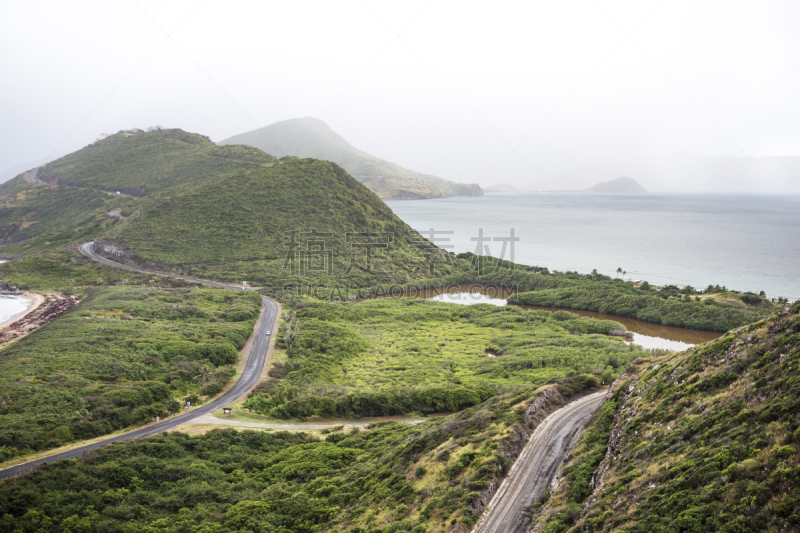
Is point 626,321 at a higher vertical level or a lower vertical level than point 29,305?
lower

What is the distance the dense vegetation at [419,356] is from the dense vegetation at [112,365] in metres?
7.08

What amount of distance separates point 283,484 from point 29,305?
59980mm

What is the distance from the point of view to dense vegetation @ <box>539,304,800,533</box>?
10.6 meters

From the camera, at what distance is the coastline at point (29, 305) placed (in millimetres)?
53375

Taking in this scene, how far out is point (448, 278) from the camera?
9531 centimetres

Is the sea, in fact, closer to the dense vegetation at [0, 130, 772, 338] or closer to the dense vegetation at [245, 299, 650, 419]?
the dense vegetation at [0, 130, 772, 338]

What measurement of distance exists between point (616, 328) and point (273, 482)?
172 feet

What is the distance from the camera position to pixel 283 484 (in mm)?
25016

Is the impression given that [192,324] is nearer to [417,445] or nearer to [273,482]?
[273,482]

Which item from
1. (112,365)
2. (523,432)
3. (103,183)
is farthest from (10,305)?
(103,183)

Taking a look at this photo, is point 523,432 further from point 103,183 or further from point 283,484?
point 103,183

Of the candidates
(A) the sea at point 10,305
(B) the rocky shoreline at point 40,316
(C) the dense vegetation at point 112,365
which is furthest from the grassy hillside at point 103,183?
(C) the dense vegetation at point 112,365

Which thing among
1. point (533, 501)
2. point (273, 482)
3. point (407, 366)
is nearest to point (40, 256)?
point (407, 366)

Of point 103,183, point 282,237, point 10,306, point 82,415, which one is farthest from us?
point 103,183
